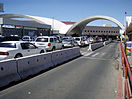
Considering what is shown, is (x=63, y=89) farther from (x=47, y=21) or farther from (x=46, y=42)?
(x=47, y=21)

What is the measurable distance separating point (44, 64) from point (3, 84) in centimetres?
369

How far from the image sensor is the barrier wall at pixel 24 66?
6459mm

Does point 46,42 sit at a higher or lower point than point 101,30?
lower

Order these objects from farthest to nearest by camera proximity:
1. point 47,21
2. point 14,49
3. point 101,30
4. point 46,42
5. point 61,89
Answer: point 101,30 → point 47,21 → point 46,42 → point 14,49 → point 61,89

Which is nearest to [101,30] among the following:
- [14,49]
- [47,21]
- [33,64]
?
[47,21]

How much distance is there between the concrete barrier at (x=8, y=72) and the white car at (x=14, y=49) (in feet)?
9.63

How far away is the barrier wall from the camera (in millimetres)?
6459

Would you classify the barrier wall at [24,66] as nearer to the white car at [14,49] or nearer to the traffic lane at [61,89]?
the traffic lane at [61,89]

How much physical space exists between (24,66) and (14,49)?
3.04 metres

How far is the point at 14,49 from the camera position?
10.4 meters

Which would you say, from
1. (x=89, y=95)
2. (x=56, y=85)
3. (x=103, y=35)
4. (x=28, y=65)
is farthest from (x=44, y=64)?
(x=103, y=35)

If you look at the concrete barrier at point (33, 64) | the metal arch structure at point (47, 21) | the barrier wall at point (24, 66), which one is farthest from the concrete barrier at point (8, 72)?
the metal arch structure at point (47, 21)

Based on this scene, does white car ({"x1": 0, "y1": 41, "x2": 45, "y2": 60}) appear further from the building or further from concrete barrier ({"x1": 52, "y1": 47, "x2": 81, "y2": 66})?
the building

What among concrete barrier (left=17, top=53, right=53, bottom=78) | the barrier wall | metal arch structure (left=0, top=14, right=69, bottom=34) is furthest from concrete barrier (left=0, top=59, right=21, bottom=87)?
metal arch structure (left=0, top=14, right=69, bottom=34)
